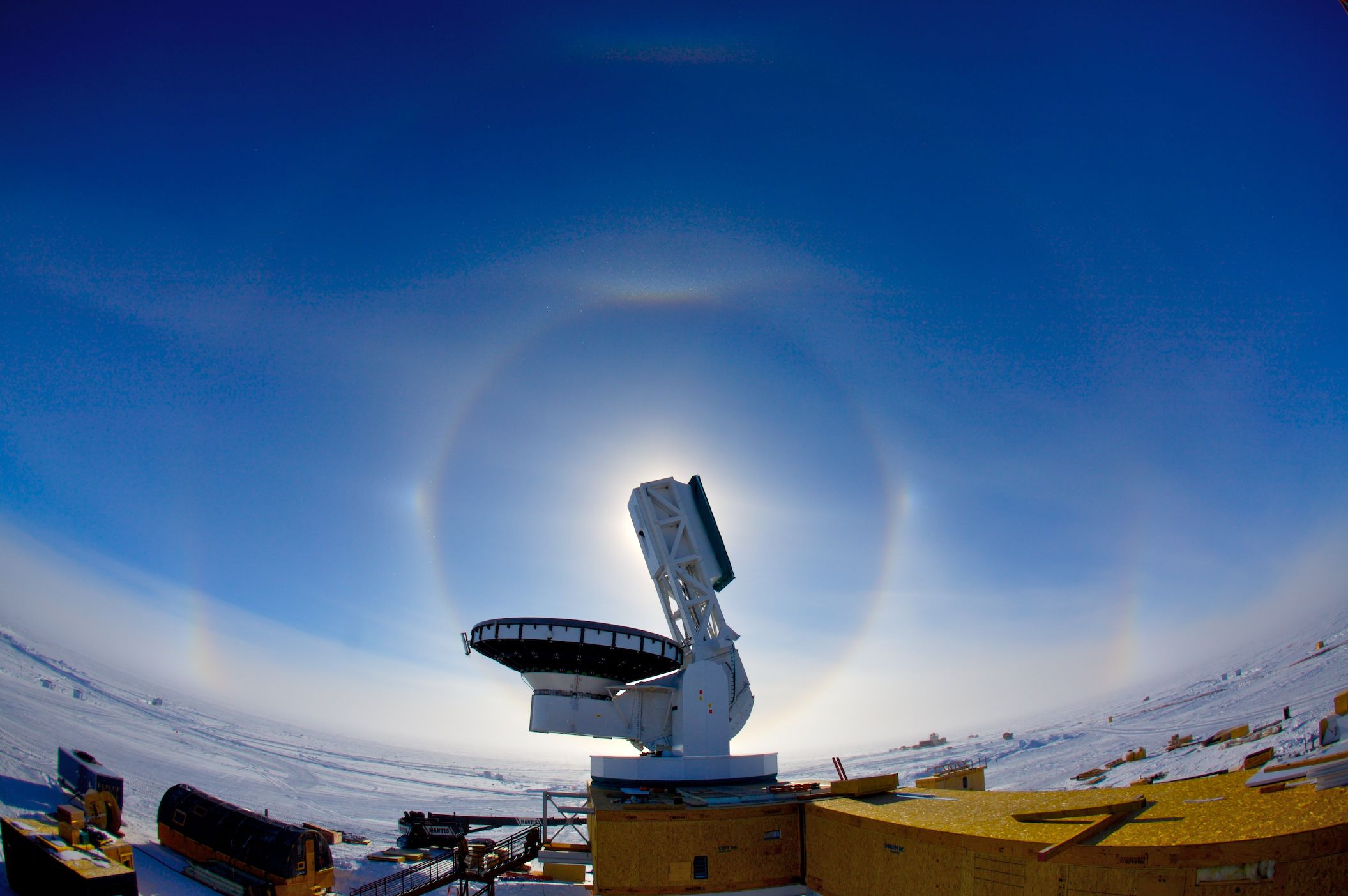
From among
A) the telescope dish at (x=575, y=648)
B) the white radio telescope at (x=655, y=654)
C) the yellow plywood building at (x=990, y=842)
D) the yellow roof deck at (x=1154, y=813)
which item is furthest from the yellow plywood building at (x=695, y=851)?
the telescope dish at (x=575, y=648)

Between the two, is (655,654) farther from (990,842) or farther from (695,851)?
(990,842)

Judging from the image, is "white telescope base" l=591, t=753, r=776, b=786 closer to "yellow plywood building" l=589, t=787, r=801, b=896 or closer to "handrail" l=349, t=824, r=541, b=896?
"handrail" l=349, t=824, r=541, b=896

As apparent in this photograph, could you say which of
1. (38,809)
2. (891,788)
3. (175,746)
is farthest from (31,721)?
(891,788)

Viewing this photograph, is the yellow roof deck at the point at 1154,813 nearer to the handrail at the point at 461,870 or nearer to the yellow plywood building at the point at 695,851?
the yellow plywood building at the point at 695,851

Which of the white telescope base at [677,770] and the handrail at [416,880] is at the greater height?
the white telescope base at [677,770]

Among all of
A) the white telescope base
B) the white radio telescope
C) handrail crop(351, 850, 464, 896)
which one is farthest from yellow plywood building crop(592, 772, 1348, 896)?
handrail crop(351, 850, 464, 896)

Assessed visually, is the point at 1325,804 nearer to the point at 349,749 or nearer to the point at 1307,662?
the point at 1307,662

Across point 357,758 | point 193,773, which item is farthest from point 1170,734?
point 357,758
